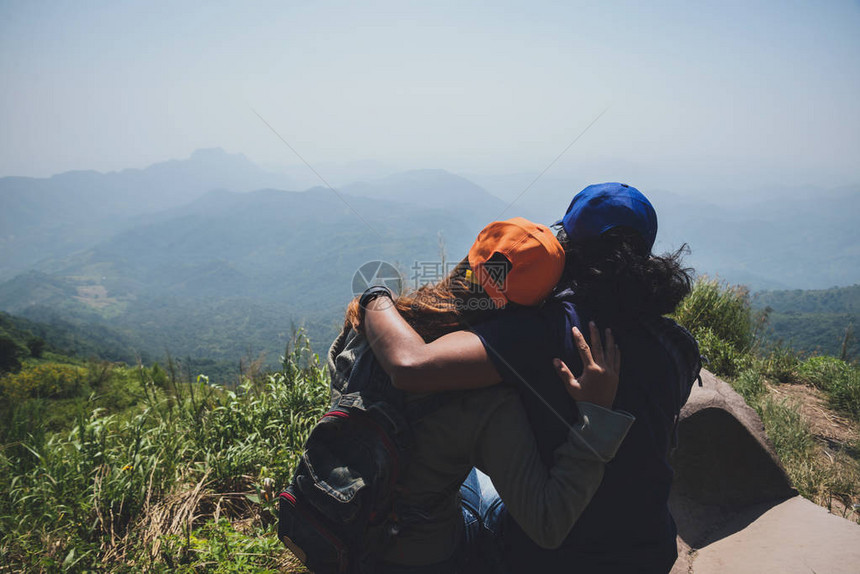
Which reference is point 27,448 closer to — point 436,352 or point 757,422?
point 436,352

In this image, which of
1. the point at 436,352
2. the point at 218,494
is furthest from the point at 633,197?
the point at 218,494

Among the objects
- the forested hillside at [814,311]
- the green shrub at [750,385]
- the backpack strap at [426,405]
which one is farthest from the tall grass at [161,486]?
the forested hillside at [814,311]

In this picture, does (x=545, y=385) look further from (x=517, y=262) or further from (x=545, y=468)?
(x=517, y=262)

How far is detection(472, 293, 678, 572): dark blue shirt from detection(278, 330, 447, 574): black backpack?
0.29m

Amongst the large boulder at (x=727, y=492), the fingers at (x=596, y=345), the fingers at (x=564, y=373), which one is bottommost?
the large boulder at (x=727, y=492)

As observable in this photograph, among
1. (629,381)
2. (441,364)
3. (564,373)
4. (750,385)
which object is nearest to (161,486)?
(441,364)

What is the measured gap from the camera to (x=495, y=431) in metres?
1.31

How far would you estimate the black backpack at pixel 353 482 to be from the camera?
1317 mm

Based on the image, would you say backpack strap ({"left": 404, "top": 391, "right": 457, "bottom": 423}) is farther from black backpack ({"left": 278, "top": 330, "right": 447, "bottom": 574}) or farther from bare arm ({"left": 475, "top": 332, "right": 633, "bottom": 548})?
bare arm ({"left": 475, "top": 332, "right": 633, "bottom": 548})

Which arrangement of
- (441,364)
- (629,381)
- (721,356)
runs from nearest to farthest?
(441,364), (629,381), (721,356)

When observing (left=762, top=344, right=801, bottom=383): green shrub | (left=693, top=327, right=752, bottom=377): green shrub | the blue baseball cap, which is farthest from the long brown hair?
(left=762, top=344, right=801, bottom=383): green shrub

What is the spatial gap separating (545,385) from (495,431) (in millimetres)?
194

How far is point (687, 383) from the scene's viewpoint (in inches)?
64.0

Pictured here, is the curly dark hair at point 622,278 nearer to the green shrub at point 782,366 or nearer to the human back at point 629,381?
the human back at point 629,381
